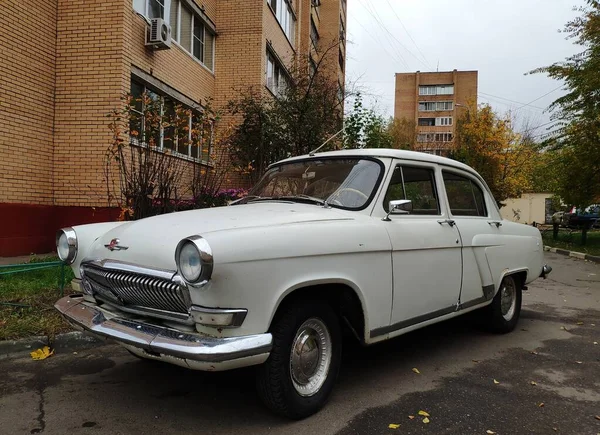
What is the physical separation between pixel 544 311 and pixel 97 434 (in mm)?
5884

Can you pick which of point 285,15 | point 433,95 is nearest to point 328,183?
point 285,15

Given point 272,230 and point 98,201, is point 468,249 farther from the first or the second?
point 98,201

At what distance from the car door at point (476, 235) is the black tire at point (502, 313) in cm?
34

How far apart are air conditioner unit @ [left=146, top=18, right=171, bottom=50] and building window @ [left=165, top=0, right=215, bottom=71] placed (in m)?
1.81

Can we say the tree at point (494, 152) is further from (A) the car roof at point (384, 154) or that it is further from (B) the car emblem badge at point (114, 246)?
(B) the car emblem badge at point (114, 246)

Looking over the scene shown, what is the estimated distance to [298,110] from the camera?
11.1m

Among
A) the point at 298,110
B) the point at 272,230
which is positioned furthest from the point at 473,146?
the point at 272,230

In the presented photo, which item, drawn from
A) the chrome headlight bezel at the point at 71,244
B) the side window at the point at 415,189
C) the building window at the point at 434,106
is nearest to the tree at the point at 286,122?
the side window at the point at 415,189

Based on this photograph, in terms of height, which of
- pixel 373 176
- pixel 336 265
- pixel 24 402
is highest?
pixel 373 176

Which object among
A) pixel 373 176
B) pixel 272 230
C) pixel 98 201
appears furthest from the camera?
pixel 98 201

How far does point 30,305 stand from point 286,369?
3.44 meters

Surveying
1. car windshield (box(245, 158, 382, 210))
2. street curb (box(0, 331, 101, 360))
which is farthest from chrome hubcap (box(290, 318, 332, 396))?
street curb (box(0, 331, 101, 360))

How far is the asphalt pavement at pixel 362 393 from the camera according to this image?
9.62ft

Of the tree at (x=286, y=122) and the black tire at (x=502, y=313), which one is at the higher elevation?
the tree at (x=286, y=122)
